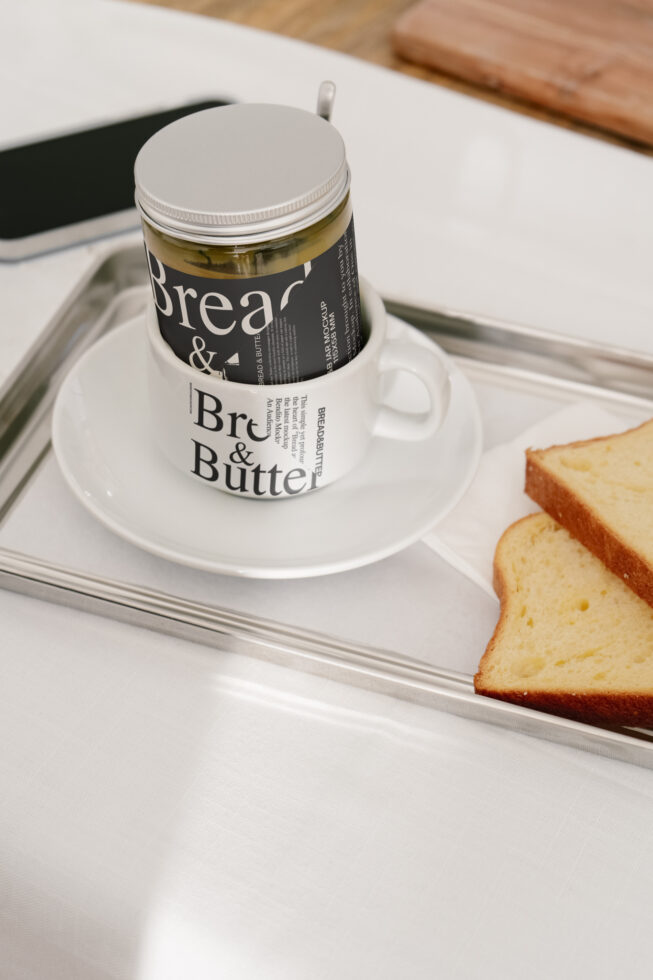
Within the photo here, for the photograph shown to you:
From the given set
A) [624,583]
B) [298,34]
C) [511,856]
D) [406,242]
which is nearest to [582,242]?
[406,242]

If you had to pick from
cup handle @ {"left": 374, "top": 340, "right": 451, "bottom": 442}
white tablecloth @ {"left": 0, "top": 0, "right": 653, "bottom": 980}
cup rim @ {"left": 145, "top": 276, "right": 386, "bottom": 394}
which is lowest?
white tablecloth @ {"left": 0, "top": 0, "right": 653, "bottom": 980}

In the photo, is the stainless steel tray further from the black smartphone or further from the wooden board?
the wooden board

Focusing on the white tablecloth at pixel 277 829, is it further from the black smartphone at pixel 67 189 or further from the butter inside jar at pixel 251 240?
the black smartphone at pixel 67 189

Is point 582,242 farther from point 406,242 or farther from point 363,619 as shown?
point 363,619

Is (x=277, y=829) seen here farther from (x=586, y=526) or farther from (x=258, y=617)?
(x=586, y=526)

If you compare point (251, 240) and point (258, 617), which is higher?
point (251, 240)

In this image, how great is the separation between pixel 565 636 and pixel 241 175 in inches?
9.2

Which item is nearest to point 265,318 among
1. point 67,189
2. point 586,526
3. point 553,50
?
point 586,526

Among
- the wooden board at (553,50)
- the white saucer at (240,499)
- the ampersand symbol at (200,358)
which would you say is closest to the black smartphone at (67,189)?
the white saucer at (240,499)

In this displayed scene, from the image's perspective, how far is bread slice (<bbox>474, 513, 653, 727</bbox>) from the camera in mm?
359

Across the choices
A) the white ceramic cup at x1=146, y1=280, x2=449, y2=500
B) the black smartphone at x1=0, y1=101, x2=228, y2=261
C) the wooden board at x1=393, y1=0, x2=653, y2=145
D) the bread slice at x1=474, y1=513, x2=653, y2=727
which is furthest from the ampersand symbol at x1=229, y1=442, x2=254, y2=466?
the wooden board at x1=393, y1=0, x2=653, y2=145

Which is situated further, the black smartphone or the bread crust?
the black smartphone

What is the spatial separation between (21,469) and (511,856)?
0.30m

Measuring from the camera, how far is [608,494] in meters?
0.43
